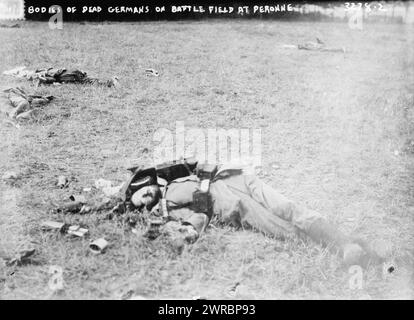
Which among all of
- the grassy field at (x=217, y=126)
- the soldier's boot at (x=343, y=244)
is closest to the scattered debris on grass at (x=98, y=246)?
the grassy field at (x=217, y=126)

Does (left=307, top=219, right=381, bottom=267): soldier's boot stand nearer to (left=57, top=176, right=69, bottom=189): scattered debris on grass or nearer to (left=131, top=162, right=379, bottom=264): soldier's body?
(left=131, top=162, right=379, bottom=264): soldier's body

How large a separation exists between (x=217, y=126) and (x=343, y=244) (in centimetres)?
357

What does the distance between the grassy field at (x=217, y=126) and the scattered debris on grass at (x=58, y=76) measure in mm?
216

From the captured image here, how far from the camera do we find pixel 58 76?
7742 millimetres

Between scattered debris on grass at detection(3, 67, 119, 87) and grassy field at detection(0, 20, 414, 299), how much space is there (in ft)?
0.71

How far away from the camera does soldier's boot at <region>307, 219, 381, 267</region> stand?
3021mm

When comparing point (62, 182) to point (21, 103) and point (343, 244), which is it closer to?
point (21, 103)

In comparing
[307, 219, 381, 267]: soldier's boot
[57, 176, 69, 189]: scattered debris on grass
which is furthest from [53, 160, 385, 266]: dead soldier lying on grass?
[57, 176, 69, 189]: scattered debris on grass

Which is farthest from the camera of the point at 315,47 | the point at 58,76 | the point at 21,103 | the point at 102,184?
the point at 315,47

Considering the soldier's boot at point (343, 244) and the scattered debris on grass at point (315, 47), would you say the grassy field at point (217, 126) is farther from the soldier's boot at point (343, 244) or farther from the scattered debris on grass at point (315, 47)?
the scattered debris on grass at point (315, 47)

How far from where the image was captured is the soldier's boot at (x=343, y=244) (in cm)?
302

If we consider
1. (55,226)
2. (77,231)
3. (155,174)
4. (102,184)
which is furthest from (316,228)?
(102,184)

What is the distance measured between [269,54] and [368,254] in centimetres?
960
